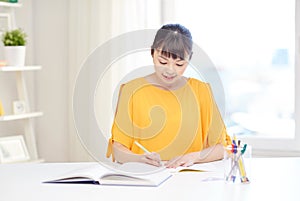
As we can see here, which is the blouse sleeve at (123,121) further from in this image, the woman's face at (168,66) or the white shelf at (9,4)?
the white shelf at (9,4)

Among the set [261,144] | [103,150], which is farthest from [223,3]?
[103,150]

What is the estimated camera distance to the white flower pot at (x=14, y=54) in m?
3.72

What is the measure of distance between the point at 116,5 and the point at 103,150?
1913 mm

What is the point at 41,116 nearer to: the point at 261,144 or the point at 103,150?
the point at 261,144

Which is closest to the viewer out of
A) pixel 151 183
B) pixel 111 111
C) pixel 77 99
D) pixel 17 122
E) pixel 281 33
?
pixel 151 183

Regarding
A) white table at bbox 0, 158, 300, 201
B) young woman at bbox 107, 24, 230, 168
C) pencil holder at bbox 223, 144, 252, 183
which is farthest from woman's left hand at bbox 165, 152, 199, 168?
pencil holder at bbox 223, 144, 252, 183

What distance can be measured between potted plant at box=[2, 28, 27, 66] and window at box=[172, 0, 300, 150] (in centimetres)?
102

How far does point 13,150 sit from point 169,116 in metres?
1.71

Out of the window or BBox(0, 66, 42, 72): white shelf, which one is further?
the window

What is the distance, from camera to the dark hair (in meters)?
2.23

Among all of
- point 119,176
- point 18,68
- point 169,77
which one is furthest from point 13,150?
point 119,176

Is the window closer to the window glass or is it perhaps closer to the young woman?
the window glass

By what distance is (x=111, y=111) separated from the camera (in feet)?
8.07

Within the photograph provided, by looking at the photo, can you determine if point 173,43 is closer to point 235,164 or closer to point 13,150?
point 235,164
